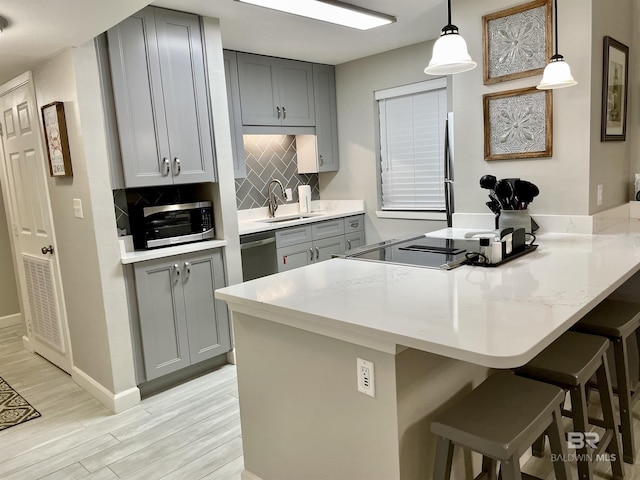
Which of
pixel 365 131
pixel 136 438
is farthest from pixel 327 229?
Answer: pixel 136 438

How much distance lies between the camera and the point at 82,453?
2432mm

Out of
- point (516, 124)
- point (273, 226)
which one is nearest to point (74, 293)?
point (273, 226)

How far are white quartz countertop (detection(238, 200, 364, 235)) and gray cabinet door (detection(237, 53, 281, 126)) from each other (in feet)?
2.72

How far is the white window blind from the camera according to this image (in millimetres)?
4145

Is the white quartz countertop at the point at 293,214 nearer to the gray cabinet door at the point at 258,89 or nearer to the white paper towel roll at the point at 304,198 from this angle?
the white paper towel roll at the point at 304,198

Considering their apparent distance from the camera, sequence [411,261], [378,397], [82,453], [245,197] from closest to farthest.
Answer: [378,397], [411,261], [82,453], [245,197]

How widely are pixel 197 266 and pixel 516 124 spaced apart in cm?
217

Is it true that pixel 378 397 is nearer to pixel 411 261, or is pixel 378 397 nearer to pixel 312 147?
pixel 411 261

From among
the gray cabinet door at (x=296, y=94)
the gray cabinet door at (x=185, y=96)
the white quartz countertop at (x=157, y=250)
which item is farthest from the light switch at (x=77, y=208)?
the gray cabinet door at (x=296, y=94)

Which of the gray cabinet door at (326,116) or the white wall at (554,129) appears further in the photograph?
the gray cabinet door at (326,116)

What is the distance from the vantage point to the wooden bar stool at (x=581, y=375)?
1701mm

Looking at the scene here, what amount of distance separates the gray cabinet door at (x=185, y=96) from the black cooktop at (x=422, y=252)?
1311mm

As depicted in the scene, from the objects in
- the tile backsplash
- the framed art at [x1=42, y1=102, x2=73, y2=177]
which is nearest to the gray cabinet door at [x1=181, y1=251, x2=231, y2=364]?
the framed art at [x1=42, y1=102, x2=73, y2=177]

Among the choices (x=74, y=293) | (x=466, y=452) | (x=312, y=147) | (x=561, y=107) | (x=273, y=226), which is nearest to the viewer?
(x=466, y=452)
